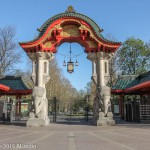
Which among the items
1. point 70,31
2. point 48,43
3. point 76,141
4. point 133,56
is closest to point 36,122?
point 48,43

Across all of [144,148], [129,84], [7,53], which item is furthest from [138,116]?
[7,53]

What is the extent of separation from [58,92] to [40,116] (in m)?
29.0

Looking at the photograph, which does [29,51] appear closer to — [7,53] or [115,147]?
[115,147]

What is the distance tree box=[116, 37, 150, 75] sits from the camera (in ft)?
138

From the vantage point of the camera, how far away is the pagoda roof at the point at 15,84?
1115 inches

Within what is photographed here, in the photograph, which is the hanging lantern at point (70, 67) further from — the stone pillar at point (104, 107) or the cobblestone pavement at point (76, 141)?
the cobblestone pavement at point (76, 141)

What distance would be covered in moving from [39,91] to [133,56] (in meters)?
27.3

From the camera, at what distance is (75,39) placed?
21.5 metres

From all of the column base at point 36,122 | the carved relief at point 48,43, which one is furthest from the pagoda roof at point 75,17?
the column base at point 36,122

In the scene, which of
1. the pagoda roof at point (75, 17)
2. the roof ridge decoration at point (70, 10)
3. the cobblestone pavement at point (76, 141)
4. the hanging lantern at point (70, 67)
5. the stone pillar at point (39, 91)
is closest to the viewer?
the cobblestone pavement at point (76, 141)

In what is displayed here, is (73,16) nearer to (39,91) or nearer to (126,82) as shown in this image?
(39,91)

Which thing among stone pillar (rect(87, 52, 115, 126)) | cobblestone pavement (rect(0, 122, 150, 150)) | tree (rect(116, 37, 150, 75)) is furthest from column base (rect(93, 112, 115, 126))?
tree (rect(116, 37, 150, 75))

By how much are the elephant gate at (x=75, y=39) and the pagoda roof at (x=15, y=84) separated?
844cm

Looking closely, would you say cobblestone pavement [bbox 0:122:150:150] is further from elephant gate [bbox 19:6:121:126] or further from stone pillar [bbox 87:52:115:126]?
elephant gate [bbox 19:6:121:126]
